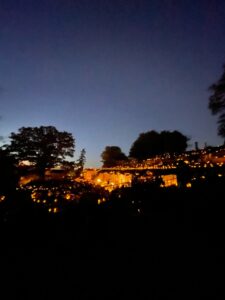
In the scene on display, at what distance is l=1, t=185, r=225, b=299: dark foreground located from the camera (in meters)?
5.06

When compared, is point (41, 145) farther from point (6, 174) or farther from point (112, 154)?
point (112, 154)

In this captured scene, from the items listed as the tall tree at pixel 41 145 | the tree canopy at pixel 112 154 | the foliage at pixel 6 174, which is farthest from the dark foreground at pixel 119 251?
the tree canopy at pixel 112 154

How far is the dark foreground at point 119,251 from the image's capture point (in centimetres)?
506

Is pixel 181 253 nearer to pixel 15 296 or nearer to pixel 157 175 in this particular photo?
pixel 15 296

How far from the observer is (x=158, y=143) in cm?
4928

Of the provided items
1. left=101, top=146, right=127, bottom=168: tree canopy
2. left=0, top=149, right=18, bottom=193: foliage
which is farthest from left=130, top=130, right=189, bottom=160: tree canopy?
left=0, top=149, right=18, bottom=193: foliage

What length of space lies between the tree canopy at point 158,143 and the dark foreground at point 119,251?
37.8 metres

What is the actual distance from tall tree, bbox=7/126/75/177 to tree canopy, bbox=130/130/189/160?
2001cm

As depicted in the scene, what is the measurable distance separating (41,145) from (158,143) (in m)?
→ 24.5

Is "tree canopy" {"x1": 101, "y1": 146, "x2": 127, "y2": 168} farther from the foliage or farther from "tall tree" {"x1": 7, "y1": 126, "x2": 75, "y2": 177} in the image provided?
the foliage

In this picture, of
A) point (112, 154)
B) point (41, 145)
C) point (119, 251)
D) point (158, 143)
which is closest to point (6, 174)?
point (119, 251)

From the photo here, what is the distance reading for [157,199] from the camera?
11758mm

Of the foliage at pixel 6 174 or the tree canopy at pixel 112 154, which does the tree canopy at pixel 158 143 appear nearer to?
the tree canopy at pixel 112 154

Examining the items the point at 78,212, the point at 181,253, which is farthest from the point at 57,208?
the point at 181,253
